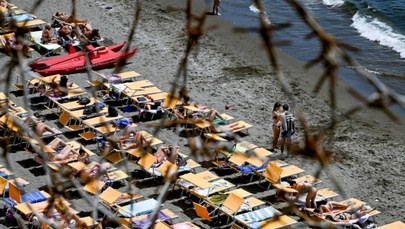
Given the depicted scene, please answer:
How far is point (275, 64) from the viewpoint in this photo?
4.93 ft

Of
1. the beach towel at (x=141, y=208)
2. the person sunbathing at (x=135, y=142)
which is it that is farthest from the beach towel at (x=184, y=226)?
the person sunbathing at (x=135, y=142)

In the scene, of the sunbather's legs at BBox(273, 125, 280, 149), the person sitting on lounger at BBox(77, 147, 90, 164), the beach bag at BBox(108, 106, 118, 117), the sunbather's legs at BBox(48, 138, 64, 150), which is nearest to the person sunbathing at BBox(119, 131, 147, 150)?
the person sitting on lounger at BBox(77, 147, 90, 164)

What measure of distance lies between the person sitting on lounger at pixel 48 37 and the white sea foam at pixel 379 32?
29.7 ft

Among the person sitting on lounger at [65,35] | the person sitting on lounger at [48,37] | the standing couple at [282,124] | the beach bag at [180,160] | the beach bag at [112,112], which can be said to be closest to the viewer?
the beach bag at [180,160]

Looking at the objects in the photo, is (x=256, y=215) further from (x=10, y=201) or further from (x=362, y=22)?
(x=362, y=22)

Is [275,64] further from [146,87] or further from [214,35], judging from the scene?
[214,35]

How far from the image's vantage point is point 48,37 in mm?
22922

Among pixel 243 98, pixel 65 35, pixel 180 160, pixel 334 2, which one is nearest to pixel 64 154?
pixel 180 160

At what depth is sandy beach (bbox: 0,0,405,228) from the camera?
16.2 metres

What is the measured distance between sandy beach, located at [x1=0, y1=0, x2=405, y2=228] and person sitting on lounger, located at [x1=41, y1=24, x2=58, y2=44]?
1.59 m

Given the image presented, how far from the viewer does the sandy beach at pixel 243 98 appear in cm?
1619

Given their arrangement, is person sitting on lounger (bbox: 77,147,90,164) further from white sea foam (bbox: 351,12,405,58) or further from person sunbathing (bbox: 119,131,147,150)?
white sea foam (bbox: 351,12,405,58)

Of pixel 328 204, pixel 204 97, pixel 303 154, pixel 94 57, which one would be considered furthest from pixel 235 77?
pixel 303 154

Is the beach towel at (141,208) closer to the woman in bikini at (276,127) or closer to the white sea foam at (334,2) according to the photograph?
the woman in bikini at (276,127)
